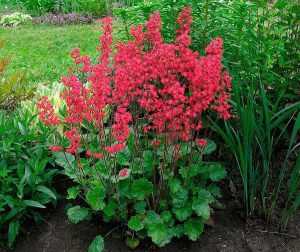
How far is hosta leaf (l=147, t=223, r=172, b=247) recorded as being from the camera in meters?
3.04

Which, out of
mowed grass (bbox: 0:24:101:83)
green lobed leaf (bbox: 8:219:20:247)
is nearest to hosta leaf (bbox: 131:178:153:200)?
green lobed leaf (bbox: 8:219:20:247)

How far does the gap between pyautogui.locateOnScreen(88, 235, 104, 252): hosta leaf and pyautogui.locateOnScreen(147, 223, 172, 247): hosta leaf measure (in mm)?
323

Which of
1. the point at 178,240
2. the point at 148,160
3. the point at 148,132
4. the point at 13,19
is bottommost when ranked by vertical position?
the point at 13,19

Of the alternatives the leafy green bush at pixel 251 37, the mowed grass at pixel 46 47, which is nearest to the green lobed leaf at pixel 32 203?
the leafy green bush at pixel 251 37

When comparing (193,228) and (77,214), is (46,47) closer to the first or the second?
(77,214)

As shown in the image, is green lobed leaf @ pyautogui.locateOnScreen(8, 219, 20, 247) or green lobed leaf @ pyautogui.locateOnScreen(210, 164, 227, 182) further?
green lobed leaf @ pyautogui.locateOnScreen(210, 164, 227, 182)

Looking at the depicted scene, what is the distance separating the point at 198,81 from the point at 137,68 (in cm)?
37

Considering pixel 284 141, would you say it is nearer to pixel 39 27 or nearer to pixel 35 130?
pixel 35 130

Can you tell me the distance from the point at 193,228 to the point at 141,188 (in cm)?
45

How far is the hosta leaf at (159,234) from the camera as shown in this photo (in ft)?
9.99

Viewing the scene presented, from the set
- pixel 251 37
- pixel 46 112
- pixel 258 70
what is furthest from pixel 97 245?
pixel 251 37

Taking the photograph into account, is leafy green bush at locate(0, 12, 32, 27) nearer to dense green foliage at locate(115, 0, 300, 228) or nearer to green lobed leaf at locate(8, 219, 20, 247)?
dense green foliage at locate(115, 0, 300, 228)

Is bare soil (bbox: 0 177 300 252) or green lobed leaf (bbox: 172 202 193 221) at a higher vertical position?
green lobed leaf (bbox: 172 202 193 221)

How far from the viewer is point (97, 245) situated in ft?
10.1
